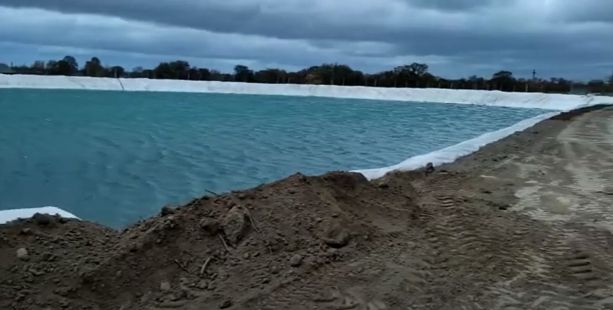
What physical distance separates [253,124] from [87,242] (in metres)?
17.1

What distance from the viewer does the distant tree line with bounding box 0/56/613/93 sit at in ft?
186

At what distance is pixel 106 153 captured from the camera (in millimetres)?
12820

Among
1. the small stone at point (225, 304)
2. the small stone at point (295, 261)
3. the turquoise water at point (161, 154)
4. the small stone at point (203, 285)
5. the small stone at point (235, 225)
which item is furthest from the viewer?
the turquoise water at point (161, 154)

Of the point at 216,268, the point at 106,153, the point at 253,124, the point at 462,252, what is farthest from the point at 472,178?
the point at 253,124

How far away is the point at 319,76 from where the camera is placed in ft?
205

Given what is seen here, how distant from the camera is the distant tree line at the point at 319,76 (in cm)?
5669

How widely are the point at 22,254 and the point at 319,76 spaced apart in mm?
59246

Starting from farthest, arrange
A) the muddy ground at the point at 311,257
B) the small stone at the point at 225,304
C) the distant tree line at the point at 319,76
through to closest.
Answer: the distant tree line at the point at 319,76 → the muddy ground at the point at 311,257 → the small stone at the point at 225,304

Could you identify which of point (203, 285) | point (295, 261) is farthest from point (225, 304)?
point (295, 261)

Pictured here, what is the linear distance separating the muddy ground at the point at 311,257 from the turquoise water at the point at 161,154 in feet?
9.00

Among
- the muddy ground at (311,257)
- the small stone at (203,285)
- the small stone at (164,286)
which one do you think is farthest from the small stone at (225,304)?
the small stone at (164,286)

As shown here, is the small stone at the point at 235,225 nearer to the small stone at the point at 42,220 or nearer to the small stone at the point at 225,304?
the small stone at the point at 225,304

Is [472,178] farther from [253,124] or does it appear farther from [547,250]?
[253,124]

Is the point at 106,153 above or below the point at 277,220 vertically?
below
